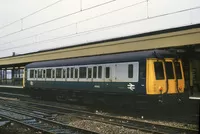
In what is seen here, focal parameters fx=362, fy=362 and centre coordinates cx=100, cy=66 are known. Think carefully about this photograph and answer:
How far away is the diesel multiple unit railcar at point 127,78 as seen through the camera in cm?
1489

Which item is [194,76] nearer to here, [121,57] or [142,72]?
[121,57]

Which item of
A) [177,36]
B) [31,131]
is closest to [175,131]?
[31,131]

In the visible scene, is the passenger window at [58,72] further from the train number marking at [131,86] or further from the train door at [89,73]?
the train number marking at [131,86]

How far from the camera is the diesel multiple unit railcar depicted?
1489cm

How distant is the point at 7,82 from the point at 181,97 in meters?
28.0

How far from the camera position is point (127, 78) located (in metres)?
15.7

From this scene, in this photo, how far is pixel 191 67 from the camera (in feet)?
63.0

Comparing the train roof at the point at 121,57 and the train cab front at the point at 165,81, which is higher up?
the train roof at the point at 121,57

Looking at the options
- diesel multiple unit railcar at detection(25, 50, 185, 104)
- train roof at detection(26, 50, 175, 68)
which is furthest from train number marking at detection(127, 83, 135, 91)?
train roof at detection(26, 50, 175, 68)

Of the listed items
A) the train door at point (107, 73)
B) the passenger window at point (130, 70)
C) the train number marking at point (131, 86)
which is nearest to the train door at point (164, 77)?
the train number marking at point (131, 86)

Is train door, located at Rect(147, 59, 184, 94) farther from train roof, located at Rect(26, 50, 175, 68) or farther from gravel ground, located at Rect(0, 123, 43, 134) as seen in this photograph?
gravel ground, located at Rect(0, 123, 43, 134)

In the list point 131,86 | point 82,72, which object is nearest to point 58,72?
point 82,72

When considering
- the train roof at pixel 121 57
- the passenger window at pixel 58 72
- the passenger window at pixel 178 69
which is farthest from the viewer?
the passenger window at pixel 58 72

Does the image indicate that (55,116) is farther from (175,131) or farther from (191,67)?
(191,67)
